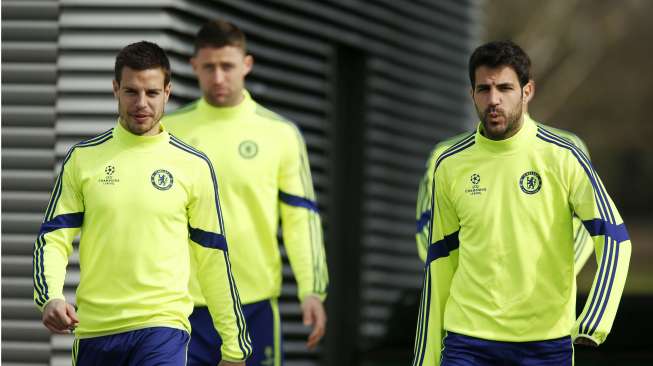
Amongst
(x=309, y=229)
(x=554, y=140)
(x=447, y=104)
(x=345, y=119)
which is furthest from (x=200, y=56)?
(x=447, y=104)

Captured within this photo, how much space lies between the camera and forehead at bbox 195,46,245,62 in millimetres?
8945

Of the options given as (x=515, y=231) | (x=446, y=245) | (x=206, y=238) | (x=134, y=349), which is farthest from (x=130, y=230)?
(x=515, y=231)

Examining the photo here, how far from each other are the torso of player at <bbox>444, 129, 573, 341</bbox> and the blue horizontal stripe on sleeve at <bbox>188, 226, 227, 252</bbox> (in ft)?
3.81

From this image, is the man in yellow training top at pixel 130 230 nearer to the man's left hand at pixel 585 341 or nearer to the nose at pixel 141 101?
the nose at pixel 141 101

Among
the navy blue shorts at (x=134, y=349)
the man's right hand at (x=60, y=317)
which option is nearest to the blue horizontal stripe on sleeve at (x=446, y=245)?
the navy blue shorts at (x=134, y=349)

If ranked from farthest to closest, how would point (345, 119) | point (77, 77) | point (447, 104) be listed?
point (447, 104), point (345, 119), point (77, 77)

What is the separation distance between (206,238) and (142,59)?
2.93 ft

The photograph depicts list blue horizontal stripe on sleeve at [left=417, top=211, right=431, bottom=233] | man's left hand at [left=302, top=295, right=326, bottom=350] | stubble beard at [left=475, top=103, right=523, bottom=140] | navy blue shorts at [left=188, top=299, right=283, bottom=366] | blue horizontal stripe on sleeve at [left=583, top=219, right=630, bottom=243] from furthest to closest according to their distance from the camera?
blue horizontal stripe on sleeve at [left=417, top=211, right=431, bottom=233]
man's left hand at [left=302, top=295, right=326, bottom=350]
navy blue shorts at [left=188, top=299, right=283, bottom=366]
stubble beard at [left=475, top=103, right=523, bottom=140]
blue horizontal stripe on sleeve at [left=583, top=219, right=630, bottom=243]

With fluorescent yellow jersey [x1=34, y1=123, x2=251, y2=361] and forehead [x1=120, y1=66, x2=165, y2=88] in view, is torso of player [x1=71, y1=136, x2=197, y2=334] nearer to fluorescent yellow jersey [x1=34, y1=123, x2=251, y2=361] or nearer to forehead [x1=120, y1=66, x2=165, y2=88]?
fluorescent yellow jersey [x1=34, y1=123, x2=251, y2=361]

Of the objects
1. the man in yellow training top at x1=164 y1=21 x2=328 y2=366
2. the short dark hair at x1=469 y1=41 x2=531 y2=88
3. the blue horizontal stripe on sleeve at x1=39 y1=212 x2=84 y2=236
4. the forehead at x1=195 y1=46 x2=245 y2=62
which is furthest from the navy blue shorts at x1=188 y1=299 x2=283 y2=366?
the short dark hair at x1=469 y1=41 x2=531 y2=88

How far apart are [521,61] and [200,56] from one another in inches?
90.8

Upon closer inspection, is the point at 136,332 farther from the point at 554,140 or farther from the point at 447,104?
the point at 447,104

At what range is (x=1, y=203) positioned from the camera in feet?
35.1

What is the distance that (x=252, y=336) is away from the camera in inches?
354
